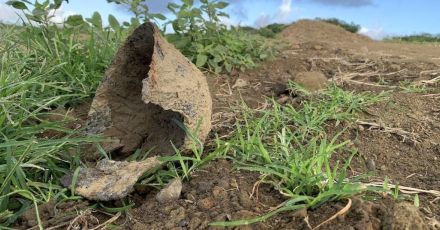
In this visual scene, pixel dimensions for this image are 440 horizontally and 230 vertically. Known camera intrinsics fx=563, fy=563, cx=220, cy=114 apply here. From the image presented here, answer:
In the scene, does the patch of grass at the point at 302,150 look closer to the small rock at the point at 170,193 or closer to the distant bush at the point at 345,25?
the small rock at the point at 170,193

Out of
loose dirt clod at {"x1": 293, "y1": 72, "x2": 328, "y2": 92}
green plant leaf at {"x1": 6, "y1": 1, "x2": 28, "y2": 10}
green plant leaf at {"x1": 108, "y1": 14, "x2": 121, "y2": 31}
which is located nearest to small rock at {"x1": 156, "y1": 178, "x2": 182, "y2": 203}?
loose dirt clod at {"x1": 293, "y1": 72, "x2": 328, "y2": 92}

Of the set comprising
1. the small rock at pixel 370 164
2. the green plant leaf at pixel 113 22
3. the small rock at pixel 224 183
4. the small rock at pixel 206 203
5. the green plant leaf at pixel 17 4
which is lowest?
the small rock at pixel 370 164

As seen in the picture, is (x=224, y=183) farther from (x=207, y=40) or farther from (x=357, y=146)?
(x=207, y=40)

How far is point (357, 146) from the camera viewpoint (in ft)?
8.98

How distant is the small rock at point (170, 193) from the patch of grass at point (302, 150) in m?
0.25

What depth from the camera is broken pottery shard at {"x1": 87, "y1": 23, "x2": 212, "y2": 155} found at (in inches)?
93.9

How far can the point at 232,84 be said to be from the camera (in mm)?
3840

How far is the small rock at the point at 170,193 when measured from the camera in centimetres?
203

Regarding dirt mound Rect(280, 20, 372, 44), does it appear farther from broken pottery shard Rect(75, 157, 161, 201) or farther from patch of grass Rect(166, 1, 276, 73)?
broken pottery shard Rect(75, 157, 161, 201)

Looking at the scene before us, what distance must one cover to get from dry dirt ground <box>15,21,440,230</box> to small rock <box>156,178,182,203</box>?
3 centimetres

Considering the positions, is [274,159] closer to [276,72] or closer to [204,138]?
[204,138]

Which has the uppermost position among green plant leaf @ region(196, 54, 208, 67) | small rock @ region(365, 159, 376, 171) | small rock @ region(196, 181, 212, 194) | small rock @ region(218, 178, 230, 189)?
green plant leaf @ region(196, 54, 208, 67)

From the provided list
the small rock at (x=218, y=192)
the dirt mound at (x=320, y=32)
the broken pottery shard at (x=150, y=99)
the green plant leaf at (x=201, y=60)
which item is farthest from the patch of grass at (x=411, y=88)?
the dirt mound at (x=320, y=32)

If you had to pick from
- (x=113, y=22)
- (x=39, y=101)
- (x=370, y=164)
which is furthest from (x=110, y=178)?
(x=113, y=22)
